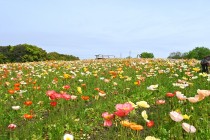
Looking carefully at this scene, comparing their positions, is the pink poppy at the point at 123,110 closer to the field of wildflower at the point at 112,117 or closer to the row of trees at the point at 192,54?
the field of wildflower at the point at 112,117

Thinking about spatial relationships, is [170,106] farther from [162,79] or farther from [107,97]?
[162,79]

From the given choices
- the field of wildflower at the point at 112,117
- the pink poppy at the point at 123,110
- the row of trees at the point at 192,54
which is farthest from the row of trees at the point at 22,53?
the pink poppy at the point at 123,110

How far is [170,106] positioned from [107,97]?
116 inches

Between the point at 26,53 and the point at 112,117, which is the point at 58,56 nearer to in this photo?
the point at 26,53

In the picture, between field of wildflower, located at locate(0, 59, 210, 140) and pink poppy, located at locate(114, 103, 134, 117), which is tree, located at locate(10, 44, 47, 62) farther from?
pink poppy, located at locate(114, 103, 134, 117)

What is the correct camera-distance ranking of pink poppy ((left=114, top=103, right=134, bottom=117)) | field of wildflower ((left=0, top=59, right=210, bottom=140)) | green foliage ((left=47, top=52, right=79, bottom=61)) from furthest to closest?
green foliage ((left=47, top=52, right=79, bottom=61)) → field of wildflower ((left=0, top=59, right=210, bottom=140)) → pink poppy ((left=114, top=103, right=134, bottom=117))

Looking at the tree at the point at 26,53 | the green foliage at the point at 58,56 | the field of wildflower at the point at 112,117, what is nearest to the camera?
the field of wildflower at the point at 112,117

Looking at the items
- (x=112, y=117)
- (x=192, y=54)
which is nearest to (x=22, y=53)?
(x=192, y=54)

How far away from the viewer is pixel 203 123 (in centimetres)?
664

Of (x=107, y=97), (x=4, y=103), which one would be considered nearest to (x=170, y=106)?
(x=107, y=97)

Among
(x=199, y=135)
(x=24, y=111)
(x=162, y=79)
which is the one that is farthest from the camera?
(x=162, y=79)

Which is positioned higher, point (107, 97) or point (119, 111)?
point (119, 111)

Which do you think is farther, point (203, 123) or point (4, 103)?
point (4, 103)

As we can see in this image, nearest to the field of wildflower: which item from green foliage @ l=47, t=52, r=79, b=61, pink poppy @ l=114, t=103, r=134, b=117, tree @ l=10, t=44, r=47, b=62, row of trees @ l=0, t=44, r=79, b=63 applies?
pink poppy @ l=114, t=103, r=134, b=117
